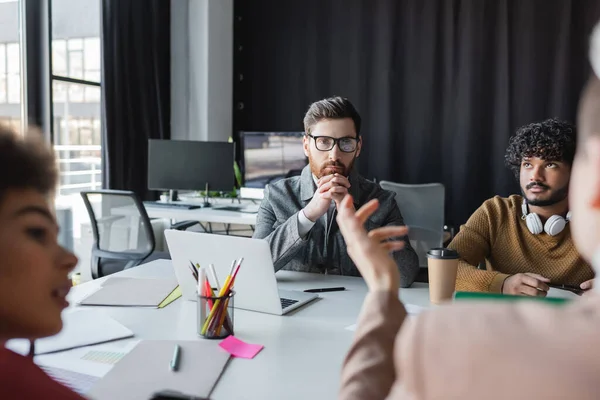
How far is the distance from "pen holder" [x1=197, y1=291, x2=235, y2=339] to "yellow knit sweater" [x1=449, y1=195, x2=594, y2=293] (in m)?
0.75

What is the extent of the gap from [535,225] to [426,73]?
2.94 metres

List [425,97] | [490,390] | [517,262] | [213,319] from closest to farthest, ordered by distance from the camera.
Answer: [490,390] → [213,319] → [517,262] → [425,97]

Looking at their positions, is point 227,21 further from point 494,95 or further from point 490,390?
point 490,390

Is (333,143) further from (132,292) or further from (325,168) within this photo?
(132,292)

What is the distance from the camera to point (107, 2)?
3.91m

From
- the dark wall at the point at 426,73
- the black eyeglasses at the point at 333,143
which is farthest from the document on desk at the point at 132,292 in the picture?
the dark wall at the point at 426,73

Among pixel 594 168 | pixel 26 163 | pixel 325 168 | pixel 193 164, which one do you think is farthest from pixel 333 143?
pixel 193 164

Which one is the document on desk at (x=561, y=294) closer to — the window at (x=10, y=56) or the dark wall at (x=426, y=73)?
the dark wall at (x=426, y=73)

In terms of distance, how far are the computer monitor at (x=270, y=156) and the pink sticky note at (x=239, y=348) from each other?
269 centimetres

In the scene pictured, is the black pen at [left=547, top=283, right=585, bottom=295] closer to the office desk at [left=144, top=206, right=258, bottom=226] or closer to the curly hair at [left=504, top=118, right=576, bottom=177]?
the curly hair at [left=504, top=118, right=576, bottom=177]

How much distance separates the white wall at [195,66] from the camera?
4.57 meters

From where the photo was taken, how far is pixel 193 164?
3.81 meters

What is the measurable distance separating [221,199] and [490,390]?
12.7ft

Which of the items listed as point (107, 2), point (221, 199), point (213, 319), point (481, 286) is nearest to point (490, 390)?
point (213, 319)
